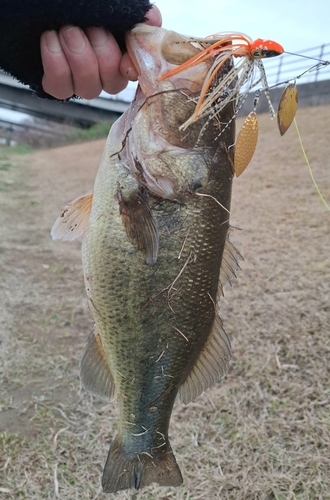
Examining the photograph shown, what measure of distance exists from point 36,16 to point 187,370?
136 cm

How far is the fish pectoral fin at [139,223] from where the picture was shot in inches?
57.8

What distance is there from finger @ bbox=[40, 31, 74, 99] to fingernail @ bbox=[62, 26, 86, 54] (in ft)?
0.14

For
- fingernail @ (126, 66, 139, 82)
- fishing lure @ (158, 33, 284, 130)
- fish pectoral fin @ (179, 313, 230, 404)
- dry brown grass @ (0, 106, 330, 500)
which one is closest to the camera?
fishing lure @ (158, 33, 284, 130)

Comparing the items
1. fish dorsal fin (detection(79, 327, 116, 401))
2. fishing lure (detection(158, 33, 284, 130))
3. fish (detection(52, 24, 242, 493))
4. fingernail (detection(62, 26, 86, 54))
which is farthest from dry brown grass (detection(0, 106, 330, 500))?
fingernail (detection(62, 26, 86, 54))

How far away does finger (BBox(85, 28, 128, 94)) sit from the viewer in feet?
5.14

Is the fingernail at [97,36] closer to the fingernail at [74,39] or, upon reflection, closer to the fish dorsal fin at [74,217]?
the fingernail at [74,39]

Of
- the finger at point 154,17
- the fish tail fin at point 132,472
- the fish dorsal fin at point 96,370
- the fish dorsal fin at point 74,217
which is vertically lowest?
the fish tail fin at point 132,472

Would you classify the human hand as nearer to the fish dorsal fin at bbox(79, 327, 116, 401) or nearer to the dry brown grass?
the fish dorsal fin at bbox(79, 327, 116, 401)

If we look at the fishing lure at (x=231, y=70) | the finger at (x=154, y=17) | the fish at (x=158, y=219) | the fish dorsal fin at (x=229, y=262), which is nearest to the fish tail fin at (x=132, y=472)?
the fish at (x=158, y=219)

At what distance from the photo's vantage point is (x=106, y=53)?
62.9 inches

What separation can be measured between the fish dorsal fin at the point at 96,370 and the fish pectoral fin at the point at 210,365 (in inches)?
11.3

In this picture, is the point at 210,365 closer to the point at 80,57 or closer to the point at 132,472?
the point at 132,472

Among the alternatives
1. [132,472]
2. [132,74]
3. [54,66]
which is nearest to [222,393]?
[132,472]

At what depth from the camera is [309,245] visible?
15.4 ft
